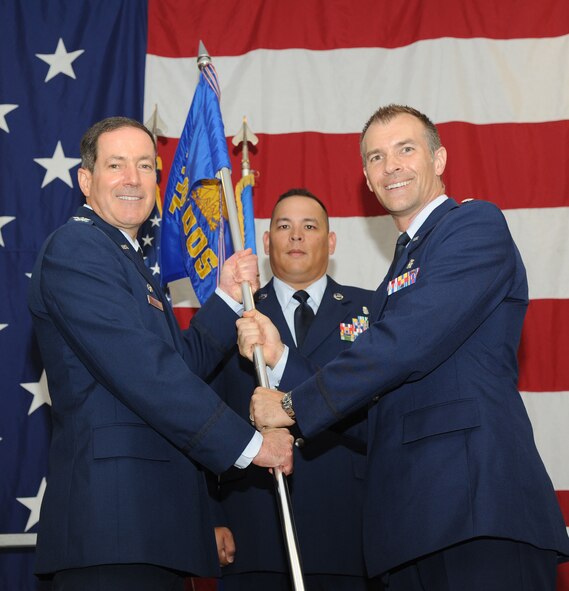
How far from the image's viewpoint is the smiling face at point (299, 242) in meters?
3.52

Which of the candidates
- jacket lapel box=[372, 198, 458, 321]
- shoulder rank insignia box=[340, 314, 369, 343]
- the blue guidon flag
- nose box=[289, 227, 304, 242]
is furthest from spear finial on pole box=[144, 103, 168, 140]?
jacket lapel box=[372, 198, 458, 321]

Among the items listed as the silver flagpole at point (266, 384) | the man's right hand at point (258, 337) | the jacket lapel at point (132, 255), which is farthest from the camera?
the man's right hand at point (258, 337)

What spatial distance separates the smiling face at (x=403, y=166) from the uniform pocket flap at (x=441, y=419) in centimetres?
76

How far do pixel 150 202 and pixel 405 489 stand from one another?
4.02 feet

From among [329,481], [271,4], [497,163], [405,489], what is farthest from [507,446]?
[271,4]

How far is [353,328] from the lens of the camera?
3.35 m

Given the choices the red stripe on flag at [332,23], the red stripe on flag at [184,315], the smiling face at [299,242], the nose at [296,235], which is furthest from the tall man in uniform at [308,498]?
the red stripe on flag at [332,23]

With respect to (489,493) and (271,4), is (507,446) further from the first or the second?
(271,4)

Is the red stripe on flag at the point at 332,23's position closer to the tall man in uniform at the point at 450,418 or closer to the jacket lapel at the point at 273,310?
the jacket lapel at the point at 273,310

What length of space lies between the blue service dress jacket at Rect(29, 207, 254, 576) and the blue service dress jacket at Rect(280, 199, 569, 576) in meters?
0.34

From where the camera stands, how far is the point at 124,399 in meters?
2.15

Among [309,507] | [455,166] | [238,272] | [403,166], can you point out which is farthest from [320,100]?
[309,507]

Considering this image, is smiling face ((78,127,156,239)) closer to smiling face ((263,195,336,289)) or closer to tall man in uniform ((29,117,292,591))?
tall man in uniform ((29,117,292,591))

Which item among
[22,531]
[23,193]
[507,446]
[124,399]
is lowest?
[22,531]
